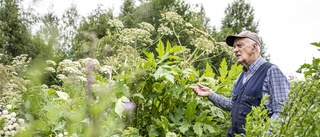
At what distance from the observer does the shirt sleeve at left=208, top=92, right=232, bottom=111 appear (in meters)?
2.79

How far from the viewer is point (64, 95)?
90.2 inches

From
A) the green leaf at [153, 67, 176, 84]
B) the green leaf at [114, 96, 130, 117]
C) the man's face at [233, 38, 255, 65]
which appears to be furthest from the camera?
the man's face at [233, 38, 255, 65]

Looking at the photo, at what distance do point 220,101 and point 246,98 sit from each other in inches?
8.7

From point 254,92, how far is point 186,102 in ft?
1.48

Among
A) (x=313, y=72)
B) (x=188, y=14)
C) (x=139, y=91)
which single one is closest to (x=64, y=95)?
(x=139, y=91)

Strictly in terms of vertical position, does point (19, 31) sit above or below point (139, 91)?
above

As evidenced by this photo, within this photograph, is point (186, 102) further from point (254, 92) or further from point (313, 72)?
point (313, 72)

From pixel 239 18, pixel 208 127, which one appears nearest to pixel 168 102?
pixel 208 127

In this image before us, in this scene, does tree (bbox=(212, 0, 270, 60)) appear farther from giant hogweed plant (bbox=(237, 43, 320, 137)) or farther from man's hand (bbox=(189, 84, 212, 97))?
giant hogweed plant (bbox=(237, 43, 320, 137))

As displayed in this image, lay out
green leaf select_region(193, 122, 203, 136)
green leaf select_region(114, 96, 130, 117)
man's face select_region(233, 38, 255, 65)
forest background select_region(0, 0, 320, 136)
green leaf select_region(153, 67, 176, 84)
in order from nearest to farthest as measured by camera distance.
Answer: forest background select_region(0, 0, 320, 136), green leaf select_region(114, 96, 130, 117), green leaf select_region(153, 67, 176, 84), green leaf select_region(193, 122, 203, 136), man's face select_region(233, 38, 255, 65)

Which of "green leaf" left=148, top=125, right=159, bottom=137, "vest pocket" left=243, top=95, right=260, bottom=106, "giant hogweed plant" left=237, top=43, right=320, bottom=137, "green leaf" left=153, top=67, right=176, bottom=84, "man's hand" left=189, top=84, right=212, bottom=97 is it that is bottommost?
"giant hogweed plant" left=237, top=43, right=320, bottom=137

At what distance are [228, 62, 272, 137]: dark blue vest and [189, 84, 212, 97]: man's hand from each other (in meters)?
0.21

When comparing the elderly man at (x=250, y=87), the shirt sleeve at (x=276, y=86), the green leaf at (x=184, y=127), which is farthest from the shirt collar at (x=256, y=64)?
the green leaf at (x=184, y=127)

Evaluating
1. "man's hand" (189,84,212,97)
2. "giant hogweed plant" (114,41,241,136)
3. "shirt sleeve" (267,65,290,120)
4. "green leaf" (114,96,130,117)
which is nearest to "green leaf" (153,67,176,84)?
"giant hogweed plant" (114,41,241,136)
